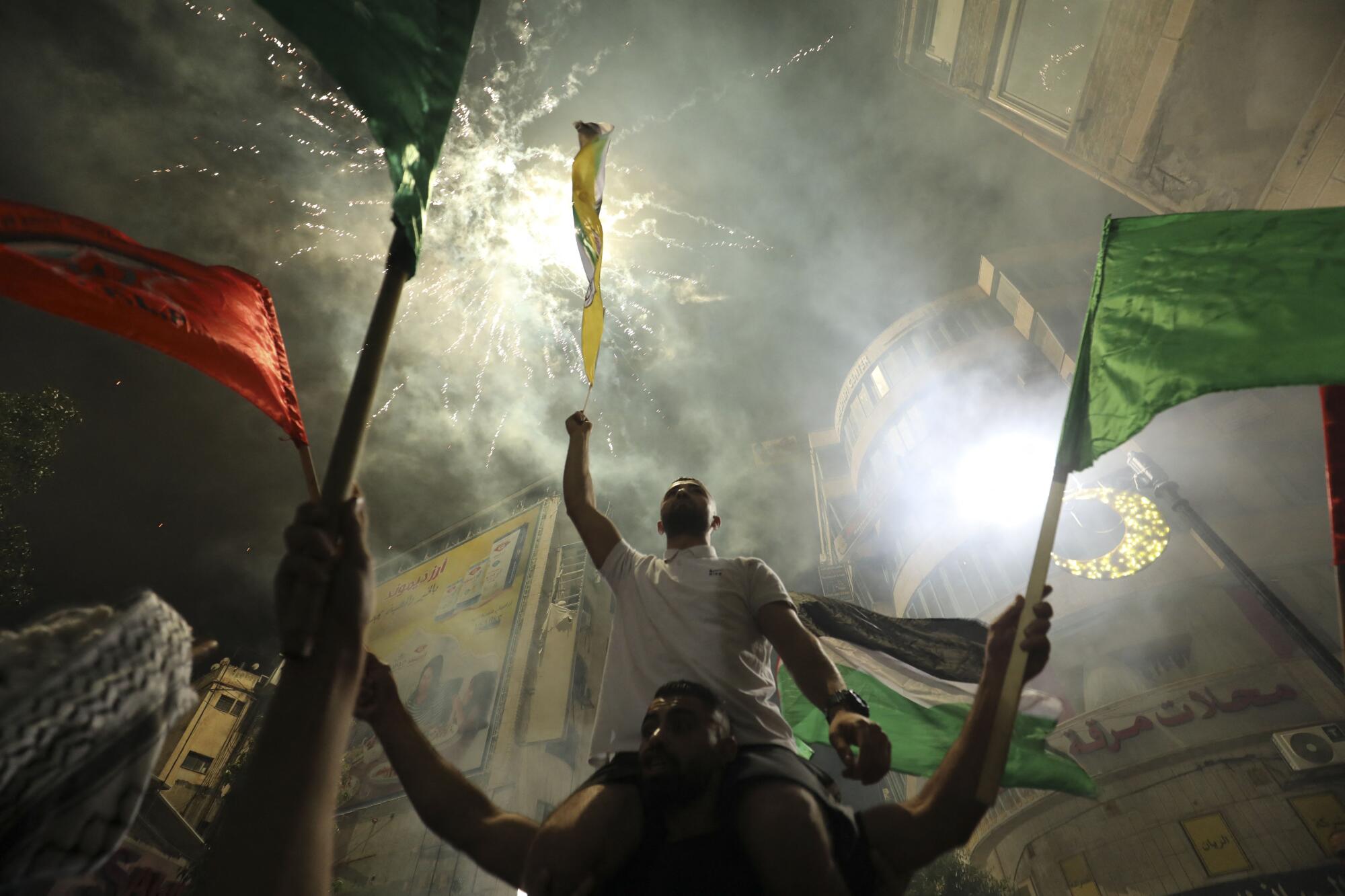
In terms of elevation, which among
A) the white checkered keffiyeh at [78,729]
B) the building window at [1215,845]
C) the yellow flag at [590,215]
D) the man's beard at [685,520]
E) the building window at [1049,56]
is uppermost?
the building window at [1049,56]

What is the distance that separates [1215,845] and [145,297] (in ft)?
83.6

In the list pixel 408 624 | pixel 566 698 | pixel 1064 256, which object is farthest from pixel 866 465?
pixel 408 624

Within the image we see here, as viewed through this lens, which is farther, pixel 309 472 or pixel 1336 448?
pixel 1336 448

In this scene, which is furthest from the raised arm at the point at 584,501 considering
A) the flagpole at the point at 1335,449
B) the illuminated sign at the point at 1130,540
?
the illuminated sign at the point at 1130,540

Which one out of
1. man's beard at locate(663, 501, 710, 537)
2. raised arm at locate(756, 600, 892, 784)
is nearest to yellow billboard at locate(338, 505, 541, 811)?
man's beard at locate(663, 501, 710, 537)

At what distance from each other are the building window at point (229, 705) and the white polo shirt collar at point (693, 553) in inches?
1766

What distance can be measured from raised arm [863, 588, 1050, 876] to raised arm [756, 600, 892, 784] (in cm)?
16

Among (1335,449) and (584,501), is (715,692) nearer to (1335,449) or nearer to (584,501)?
(584,501)

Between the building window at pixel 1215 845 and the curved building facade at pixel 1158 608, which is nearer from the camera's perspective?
the curved building facade at pixel 1158 608

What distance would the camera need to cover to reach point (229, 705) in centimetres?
3644

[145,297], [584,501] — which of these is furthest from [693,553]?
[145,297]

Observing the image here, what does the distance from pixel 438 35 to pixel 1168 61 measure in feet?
34.4

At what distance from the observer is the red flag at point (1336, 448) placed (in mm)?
3809

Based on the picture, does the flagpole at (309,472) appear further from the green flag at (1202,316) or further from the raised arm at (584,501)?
the green flag at (1202,316)
